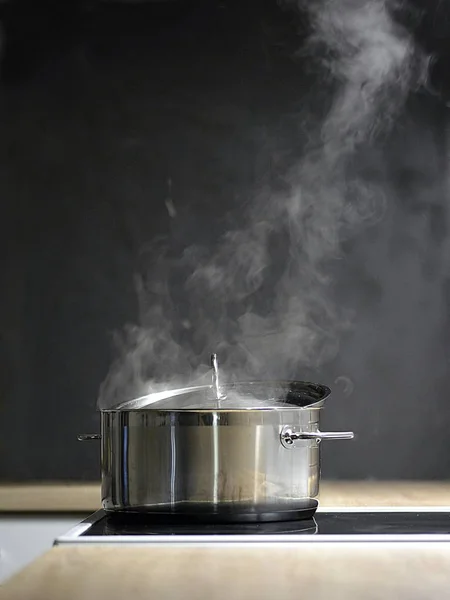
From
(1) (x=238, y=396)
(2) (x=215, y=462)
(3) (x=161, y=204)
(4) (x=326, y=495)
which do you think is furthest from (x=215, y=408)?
(3) (x=161, y=204)

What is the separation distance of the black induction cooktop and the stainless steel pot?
0.08 ft

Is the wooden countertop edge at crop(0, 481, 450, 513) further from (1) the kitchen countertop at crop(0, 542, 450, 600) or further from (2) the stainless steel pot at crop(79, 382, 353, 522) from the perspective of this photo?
(1) the kitchen countertop at crop(0, 542, 450, 600)

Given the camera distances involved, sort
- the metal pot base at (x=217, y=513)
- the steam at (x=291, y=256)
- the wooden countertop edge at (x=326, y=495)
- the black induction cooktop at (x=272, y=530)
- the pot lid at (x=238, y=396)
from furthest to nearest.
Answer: the steam at (x=291, y=256) → the wooden countertop edge at (x=326, y=495) → the pot lid at (x=238, y=396) → the metal pot base at (x=217, y=513) → the black induction cooktop at (x=272, y=530)

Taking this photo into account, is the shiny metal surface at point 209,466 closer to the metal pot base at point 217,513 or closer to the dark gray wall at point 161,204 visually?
the metal pot base at point 217,513

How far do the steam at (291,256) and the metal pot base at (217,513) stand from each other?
0.41 metres

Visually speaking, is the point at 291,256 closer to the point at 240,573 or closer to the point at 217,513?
the point at 217,513

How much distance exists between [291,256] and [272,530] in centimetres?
60

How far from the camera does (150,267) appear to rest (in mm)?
1506

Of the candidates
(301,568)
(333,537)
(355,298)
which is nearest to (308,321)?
(355,298)

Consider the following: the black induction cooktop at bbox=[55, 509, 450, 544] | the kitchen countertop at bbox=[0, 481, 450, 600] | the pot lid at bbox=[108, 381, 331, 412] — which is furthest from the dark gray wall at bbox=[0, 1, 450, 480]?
the kitchen countertop at bbox=[0, 481, 450, 600]

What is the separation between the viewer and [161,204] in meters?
1.52

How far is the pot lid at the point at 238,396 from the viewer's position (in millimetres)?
1222

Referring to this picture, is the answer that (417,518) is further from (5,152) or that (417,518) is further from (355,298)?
(5,152)

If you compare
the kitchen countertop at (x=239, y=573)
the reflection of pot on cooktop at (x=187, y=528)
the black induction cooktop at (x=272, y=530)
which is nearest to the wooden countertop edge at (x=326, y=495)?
the black induction cooktop at (x=272, y=530)
